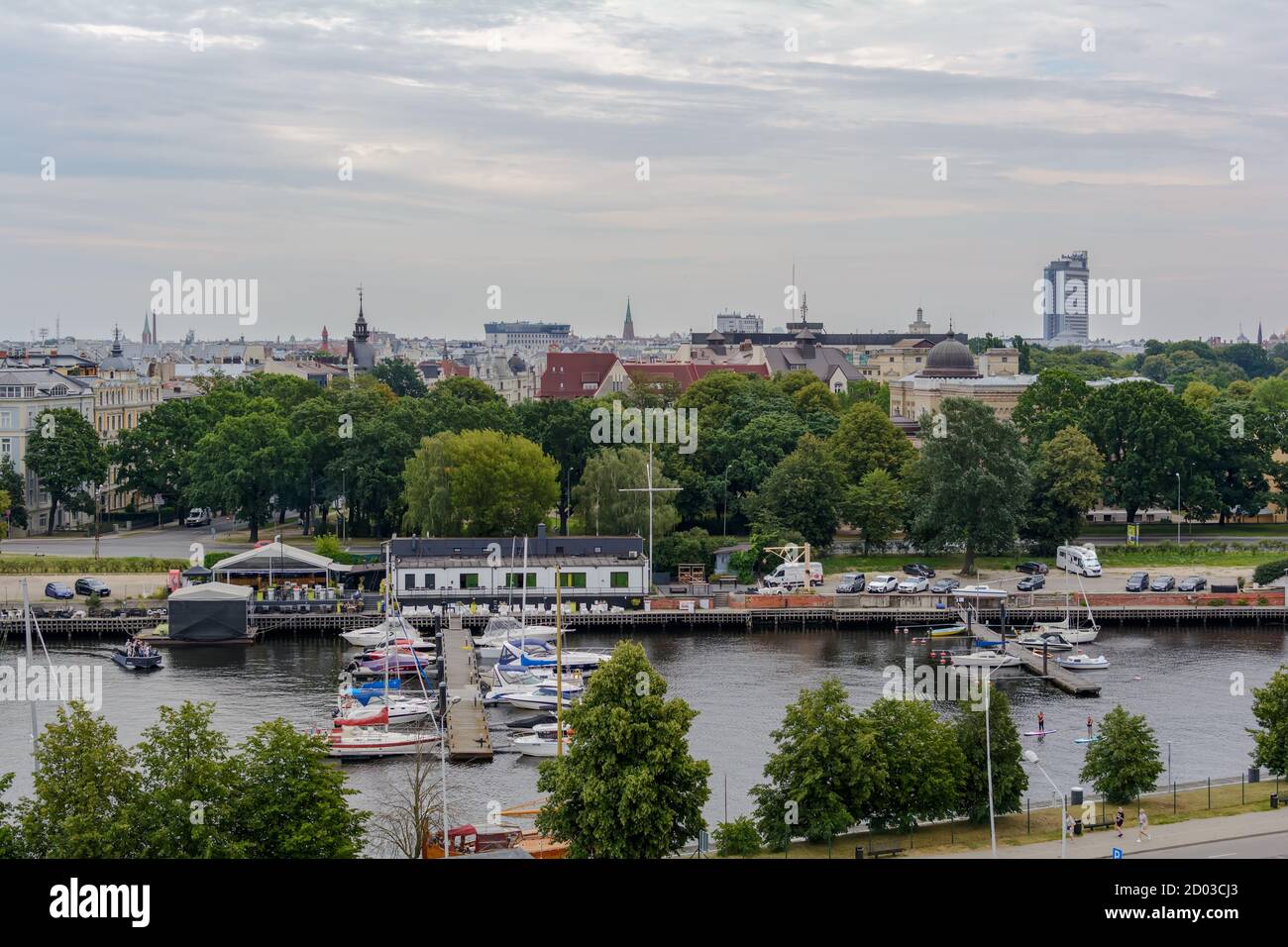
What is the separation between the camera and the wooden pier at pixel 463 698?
26344 millimetres

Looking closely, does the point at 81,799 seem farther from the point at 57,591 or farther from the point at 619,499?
the point at 619,499

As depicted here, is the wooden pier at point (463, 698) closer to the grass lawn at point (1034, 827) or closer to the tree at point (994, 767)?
the grass lawn at point (1034, 827)

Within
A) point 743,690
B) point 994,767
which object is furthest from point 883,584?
point 994,767

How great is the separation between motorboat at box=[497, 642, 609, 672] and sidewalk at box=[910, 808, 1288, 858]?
46.3 feet

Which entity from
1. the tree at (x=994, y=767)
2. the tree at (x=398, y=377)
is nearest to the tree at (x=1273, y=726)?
the tree at (x=994, y=767)

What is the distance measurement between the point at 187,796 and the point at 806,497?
94.2ft

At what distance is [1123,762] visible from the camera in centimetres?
2138

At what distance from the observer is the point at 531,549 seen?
40.8m

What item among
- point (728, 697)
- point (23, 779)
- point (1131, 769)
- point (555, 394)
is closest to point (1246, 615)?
point (728, 697)

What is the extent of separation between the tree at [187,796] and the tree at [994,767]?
920cm

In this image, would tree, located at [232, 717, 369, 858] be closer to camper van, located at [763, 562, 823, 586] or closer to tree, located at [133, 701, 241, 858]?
tree, located at [133, 701, 241, 858]

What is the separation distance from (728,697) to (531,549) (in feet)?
39.1
